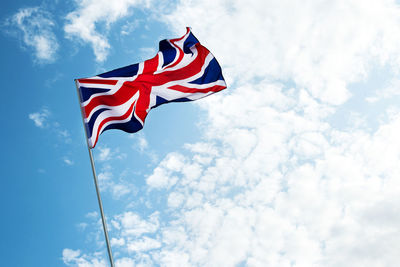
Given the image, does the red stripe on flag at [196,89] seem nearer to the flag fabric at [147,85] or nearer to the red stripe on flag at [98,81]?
the flag fabric at [147,85]

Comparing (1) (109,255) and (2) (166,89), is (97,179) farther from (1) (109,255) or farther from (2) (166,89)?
(2) (166,89)

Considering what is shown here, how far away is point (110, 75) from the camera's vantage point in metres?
14.9

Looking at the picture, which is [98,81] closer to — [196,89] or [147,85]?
[147,85]

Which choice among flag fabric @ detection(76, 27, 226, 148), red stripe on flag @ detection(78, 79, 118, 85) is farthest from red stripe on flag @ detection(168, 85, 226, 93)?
red stripe on flag @ detection(78, 79, 118, 85)

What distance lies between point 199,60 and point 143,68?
302cm

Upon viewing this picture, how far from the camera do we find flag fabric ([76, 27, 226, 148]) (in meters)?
14.1

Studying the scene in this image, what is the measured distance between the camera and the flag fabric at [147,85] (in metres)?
14.1

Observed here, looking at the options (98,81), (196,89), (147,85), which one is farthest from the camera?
(196,89)

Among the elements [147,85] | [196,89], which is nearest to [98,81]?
[147,85]

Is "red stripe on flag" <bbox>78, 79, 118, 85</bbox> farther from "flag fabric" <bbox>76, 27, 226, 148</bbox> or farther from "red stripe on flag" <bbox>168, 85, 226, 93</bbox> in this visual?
"red stripe on flag" <bbox>168, 85, 226, 93</bbox>

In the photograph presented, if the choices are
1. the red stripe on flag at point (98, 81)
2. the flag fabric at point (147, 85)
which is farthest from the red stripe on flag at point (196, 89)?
the red stripe on flag at point (98, 81)

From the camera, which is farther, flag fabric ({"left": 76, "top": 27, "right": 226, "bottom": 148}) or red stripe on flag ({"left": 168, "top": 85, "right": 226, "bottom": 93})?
red stripe on flag ({"left": 168, "top": 85, "right": 226, "bottom": 93})

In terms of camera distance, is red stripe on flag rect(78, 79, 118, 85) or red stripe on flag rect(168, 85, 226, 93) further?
red stripe on flag rect(168, 85, 226, 93)

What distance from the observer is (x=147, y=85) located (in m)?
16.0
